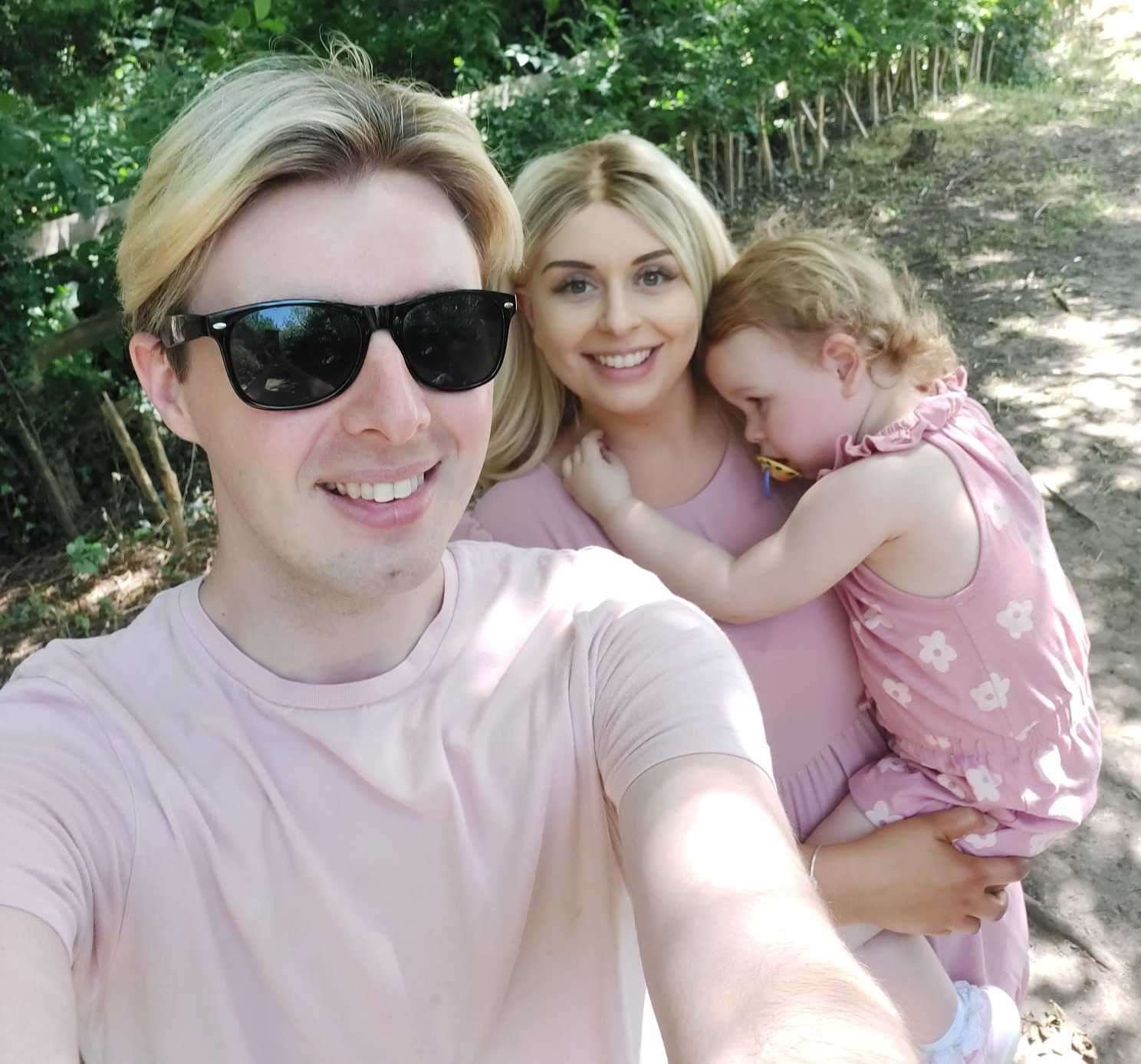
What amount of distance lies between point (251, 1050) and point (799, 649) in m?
1.30

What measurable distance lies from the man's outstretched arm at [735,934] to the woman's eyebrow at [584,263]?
1.20 meters

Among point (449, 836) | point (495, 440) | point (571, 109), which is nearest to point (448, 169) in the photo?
point (495, 440)

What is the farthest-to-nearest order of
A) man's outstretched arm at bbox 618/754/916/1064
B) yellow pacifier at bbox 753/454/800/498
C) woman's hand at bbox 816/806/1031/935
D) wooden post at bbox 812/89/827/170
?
1. wooden post at bbox 812/89/827/170
2. yellow pacifier at bbox 753/454/800/498
3. woman's hand at bbox 816/806/1031/935
4. man's outstretched arm at bbox 618/754/916/1064

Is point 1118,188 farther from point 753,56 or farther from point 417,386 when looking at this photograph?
point 417,386

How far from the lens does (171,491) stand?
195 inches

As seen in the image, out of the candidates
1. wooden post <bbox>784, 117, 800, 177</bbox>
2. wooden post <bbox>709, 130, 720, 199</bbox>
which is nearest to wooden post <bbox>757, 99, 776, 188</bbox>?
wooden post <bbox>784, 117, 800, 177</bbox>

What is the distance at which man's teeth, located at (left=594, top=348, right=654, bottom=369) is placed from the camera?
84.9 inches

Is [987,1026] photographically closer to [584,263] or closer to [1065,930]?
[1065,930]

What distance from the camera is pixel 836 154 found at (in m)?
9.66

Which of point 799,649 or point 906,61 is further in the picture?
point 906,61

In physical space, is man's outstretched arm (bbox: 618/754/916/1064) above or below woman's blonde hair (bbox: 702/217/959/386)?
below

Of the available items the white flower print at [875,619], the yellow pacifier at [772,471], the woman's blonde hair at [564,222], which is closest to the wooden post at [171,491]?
the woman's blonde hair at [564,222]

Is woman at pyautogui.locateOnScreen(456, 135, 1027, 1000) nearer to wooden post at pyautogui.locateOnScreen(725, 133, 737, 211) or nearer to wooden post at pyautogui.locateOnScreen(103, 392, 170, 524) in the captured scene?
wooden post at pyautogui.locateOnScreen(103, 392, 170, 524)

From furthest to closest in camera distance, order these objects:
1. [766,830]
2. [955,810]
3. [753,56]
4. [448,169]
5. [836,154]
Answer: [836,154] < [753,56] < [955,810] < [448,169] < [766,830]
